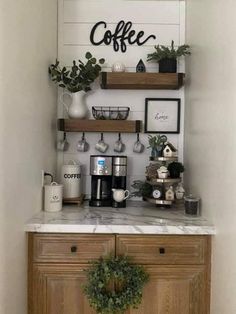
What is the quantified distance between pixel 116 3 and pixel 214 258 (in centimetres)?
183

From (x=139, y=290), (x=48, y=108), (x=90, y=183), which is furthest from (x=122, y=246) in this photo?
(x=48, y=108)

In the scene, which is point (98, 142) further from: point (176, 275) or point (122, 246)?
point (176, 275)

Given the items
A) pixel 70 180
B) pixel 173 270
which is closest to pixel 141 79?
pixel 70 180

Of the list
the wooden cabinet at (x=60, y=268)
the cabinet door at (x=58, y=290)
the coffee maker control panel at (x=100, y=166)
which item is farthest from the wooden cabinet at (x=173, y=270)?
the coffee maker control panel at (x=100, y=166)

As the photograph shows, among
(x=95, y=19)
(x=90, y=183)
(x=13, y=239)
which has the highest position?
(x=95, y=19)

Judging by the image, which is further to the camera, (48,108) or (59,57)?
(59,57)

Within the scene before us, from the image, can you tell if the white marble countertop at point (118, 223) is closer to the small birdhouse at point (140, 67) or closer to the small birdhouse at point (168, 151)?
the small birdhouse at point (168, 151)

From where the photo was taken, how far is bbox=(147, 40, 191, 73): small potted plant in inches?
89.5

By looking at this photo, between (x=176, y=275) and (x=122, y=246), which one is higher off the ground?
(x=122, y=246)

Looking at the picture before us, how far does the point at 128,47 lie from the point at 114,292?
5.40 feet

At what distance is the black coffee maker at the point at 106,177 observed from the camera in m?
2.23

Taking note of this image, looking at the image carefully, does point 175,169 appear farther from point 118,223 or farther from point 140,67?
point 140,67

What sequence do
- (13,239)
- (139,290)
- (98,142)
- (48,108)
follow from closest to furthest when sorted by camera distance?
(13,239)
(139,290)
(48,108)
(98,142)

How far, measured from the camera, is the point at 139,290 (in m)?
1.71
